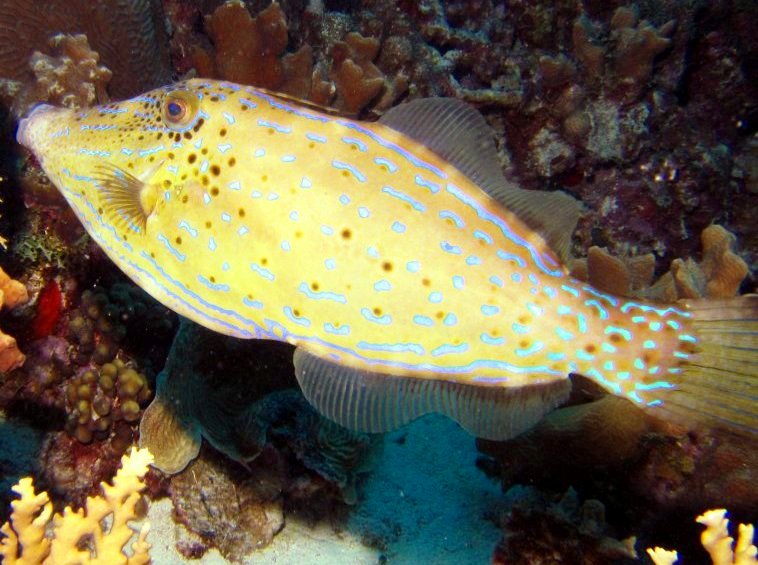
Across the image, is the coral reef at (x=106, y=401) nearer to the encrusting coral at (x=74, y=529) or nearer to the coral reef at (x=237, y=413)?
the coral reef at (x=237, y=413)

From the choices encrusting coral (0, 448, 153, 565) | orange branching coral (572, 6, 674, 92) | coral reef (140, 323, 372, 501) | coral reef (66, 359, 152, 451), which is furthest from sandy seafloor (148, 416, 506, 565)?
orange branching coral (572, 6, 674, 92)

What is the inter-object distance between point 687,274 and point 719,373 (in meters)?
2.10

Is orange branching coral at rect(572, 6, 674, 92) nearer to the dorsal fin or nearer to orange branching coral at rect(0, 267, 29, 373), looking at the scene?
the dorsal fin

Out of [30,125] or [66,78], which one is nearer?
[30,125]

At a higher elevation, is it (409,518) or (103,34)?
(103,34)

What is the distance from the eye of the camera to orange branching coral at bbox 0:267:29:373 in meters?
2.60

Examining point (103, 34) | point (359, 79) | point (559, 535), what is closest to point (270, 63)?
point (359, 79)

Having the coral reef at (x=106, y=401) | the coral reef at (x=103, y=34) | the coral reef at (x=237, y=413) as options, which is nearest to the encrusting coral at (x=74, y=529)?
the coral reef at (x=237, y=413)

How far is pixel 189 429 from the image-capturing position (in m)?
4.02

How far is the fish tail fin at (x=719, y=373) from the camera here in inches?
85.0

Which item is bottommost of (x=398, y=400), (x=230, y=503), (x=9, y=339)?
(x=230, y=503)

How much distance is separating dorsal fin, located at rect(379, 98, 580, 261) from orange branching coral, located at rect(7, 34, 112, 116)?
3397mm

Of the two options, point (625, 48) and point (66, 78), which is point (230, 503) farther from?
point (625, 48)

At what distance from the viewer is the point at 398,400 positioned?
2.50 metres
